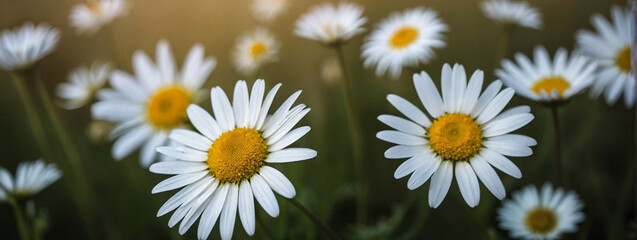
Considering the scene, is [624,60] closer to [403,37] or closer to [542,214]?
[542,214]

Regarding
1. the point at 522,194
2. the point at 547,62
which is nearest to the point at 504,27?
the point at 547,62

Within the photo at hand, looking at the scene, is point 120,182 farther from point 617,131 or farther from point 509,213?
point 617,131

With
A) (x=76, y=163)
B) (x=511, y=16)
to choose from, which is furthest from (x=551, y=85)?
(x=76, y=163)

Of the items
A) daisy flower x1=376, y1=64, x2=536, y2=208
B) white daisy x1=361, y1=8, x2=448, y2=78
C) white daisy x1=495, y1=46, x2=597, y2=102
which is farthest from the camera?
white daisy x1=361, y1=8, x2=448, y2=78

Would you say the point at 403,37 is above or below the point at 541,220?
above

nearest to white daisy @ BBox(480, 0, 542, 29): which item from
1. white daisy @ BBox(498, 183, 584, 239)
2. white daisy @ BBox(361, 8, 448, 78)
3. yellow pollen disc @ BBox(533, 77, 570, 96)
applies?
white daisy @ BBox(361, 8, 448, 78)

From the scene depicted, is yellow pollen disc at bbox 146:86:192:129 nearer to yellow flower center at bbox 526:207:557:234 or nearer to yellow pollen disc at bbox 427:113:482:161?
yellow pollen disc at bbox 427:113:482:161

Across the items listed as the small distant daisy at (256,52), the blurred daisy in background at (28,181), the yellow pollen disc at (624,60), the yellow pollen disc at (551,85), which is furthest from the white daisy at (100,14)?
the yellow pollen disc at (624,60)

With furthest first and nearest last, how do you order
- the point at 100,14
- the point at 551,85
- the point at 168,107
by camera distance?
1. the point at 100,14
2. the point at 168,107
3. the point at 551,85
